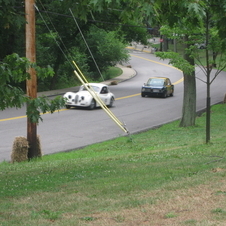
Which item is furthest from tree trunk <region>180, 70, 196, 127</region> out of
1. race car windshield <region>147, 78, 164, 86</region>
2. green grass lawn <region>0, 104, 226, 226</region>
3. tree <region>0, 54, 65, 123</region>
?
tree <region>0, 54, 65, 123</region>

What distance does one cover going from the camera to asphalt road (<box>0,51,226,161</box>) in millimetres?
19422

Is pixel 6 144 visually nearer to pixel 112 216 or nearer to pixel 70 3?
pixel 70 3

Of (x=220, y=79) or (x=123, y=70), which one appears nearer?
(x=220, y=79)

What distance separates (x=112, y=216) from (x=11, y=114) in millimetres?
20805

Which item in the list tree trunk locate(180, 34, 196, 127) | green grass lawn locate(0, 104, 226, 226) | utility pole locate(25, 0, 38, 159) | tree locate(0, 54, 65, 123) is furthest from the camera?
tree trunk locate(180, 34, 196, 127)

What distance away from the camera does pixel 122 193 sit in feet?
24.3

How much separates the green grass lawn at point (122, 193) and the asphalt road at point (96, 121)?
6.94 metres

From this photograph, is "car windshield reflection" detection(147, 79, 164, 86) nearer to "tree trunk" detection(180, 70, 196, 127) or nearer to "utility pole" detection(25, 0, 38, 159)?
"tree trunk" detection(180, 70, 196, 127)

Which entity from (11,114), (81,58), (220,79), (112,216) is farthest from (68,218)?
(220,79)

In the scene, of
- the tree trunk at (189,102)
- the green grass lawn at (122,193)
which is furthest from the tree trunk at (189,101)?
the green grass lawn at (122,193)

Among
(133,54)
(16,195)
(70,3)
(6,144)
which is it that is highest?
(70,3)

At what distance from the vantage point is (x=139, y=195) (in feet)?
23.5

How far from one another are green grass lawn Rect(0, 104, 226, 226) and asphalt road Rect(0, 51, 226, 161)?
6945 mm

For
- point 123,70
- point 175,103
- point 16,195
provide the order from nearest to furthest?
1. point 16,195
2. point 175,103
3. point 123,70
